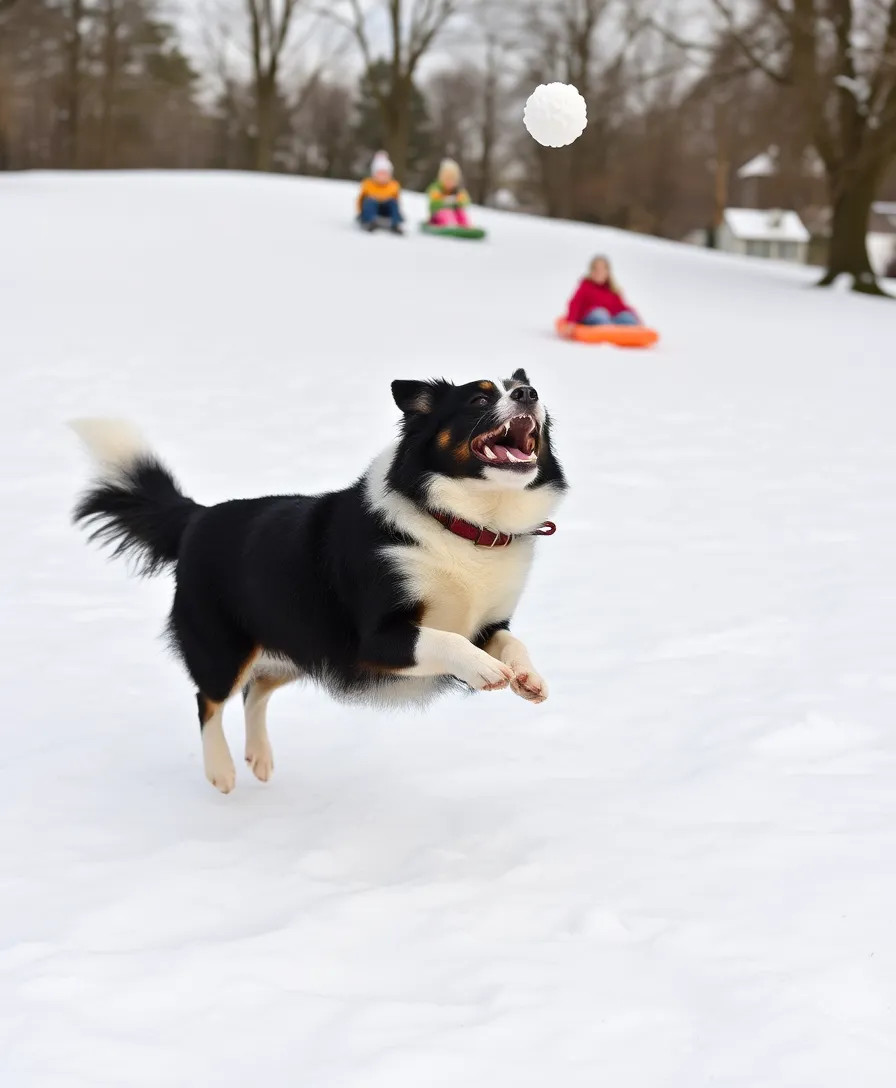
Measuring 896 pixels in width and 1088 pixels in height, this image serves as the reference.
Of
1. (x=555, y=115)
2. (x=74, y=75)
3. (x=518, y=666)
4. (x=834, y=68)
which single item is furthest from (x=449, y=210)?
(x=74, y=75)

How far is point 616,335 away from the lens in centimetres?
1379

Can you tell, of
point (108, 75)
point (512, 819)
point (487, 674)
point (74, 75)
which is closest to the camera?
point (487, 674)

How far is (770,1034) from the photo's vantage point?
2506 mm

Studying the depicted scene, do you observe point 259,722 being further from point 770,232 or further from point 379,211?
point 770,232

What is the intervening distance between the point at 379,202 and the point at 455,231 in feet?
4.57

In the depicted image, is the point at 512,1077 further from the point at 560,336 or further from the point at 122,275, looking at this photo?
the point at 122,275

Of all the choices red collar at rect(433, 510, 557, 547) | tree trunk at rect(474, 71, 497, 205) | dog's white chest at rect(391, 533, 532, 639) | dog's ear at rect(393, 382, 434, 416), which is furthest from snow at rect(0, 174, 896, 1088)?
tree trunk at rect(474, 71, 497, 205)

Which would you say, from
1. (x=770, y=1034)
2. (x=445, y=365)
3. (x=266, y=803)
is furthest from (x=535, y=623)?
(x=445, y=365)

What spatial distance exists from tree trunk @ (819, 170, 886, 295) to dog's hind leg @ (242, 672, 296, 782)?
57.5 feet

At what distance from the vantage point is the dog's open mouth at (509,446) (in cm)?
332

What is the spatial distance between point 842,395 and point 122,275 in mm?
9051

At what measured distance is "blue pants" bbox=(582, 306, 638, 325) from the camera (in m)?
14.0

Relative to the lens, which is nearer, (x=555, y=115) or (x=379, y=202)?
(x=555, y=115)

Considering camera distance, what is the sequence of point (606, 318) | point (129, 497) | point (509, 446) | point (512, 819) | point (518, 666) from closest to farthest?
1. point (518, 666)
2. point (509, 446)
3. point (512, 819)
4. point (129, 497)
5. point (606, 318)
